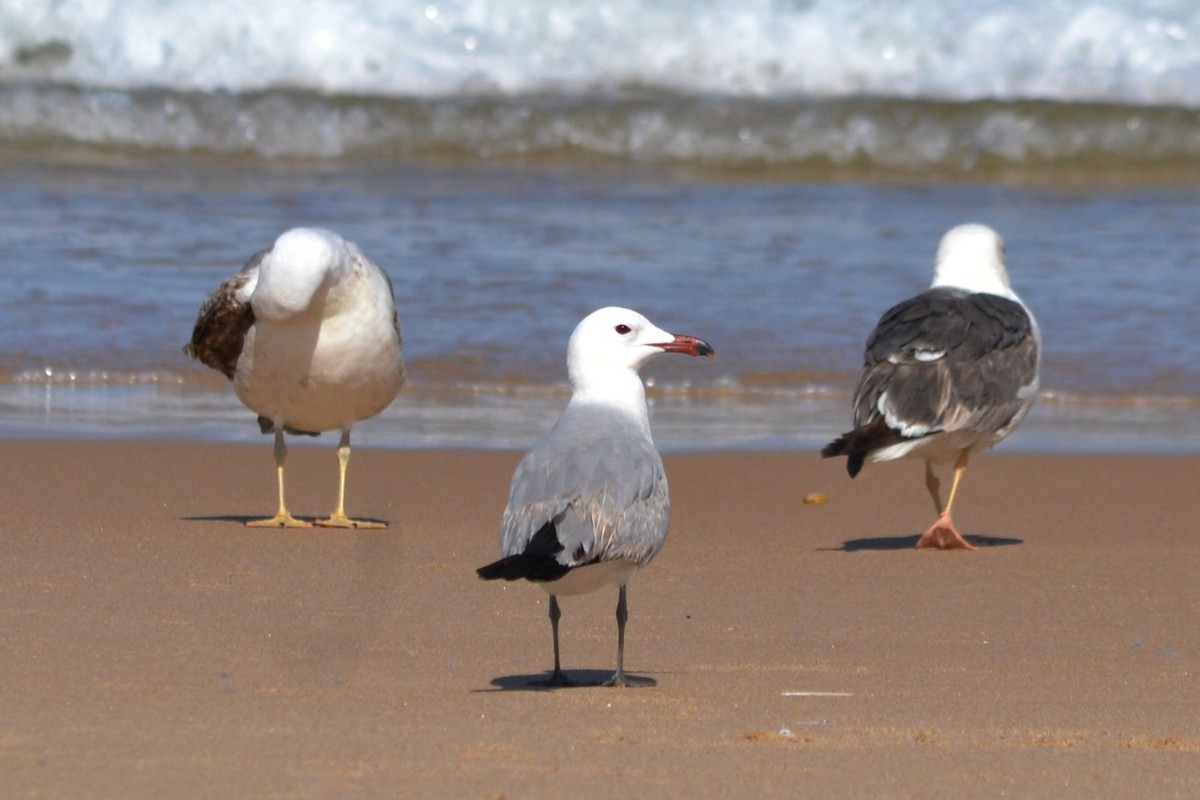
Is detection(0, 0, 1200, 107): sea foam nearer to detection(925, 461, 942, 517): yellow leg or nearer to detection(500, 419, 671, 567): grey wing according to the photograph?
detection(925, 461, 942, 517): yellow leg

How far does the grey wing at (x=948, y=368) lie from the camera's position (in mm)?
6762

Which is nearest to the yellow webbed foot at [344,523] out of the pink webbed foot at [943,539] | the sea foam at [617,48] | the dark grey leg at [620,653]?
the pink webbed foot at [943,539]

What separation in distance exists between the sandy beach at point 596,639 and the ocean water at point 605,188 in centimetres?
101

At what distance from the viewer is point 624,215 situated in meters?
14.0

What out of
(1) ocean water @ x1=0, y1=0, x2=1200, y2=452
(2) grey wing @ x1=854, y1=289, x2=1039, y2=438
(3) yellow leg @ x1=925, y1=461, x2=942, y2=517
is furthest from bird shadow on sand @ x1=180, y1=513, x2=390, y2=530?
(3) yellow leg @ x1=925, y1=461, x2=942, y2=517

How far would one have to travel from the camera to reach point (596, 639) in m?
5.18

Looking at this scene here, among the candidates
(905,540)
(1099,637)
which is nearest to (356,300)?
(905,540)

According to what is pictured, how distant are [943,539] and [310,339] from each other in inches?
88.1

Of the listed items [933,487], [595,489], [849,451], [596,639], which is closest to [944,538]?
[849,451]

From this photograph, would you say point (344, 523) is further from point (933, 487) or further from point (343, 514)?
point (933, 487)

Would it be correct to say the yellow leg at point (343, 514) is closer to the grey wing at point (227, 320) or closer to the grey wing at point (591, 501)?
the grey wing at point (227, 320)

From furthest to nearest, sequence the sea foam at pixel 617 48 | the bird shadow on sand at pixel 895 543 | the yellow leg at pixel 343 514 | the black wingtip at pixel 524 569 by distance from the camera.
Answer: the sea foam at pixel 617 48 < the yellow leg at pixel 343 514 < the bird shadow on sand at pixel 895 543 < the black wingtip at pixel 524 569

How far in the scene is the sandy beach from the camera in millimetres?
3756

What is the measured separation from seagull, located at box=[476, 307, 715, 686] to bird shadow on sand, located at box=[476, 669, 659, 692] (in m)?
0.03
